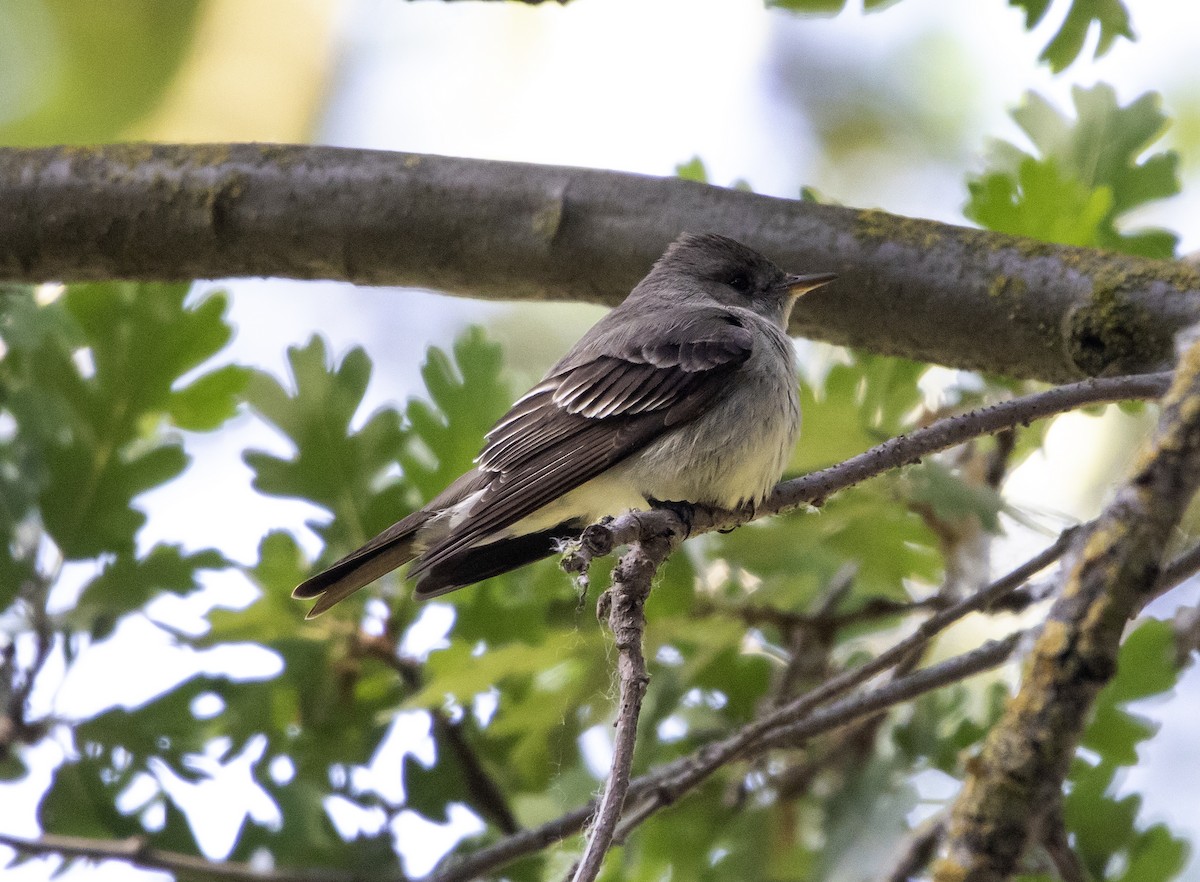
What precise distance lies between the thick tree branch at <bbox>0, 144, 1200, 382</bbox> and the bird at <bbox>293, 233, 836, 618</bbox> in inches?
5.0

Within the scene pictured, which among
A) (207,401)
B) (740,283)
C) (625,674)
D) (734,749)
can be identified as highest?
(207,401)

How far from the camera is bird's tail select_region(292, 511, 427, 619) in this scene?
3.24 metres

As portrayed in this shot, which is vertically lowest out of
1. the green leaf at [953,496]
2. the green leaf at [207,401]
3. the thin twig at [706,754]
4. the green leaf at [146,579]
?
the thin twig at [706,754]

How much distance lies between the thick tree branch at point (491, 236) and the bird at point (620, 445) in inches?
5.0

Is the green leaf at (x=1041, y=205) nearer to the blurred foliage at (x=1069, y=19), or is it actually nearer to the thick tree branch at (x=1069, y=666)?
the blurred foliage at (x=1069, y=19)

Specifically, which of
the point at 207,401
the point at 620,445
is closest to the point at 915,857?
the point at 620,445

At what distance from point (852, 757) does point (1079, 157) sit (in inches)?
76.9

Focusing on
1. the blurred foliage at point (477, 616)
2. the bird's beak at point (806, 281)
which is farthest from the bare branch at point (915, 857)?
the bird's beak at point (806, 281)

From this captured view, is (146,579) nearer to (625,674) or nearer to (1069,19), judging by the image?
(625,674)

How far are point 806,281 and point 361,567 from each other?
142cm

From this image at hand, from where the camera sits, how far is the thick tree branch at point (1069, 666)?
1.23m

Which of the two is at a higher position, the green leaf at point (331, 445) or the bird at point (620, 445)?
the green leaf at point (331, 445)

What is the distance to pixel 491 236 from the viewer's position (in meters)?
3.44

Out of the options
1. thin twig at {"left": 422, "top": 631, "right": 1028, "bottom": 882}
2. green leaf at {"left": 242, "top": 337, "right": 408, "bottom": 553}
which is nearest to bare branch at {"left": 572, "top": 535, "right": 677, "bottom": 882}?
thin twig at {"left": 422, "top": 631, "right": 1028, "bottom": 882}
